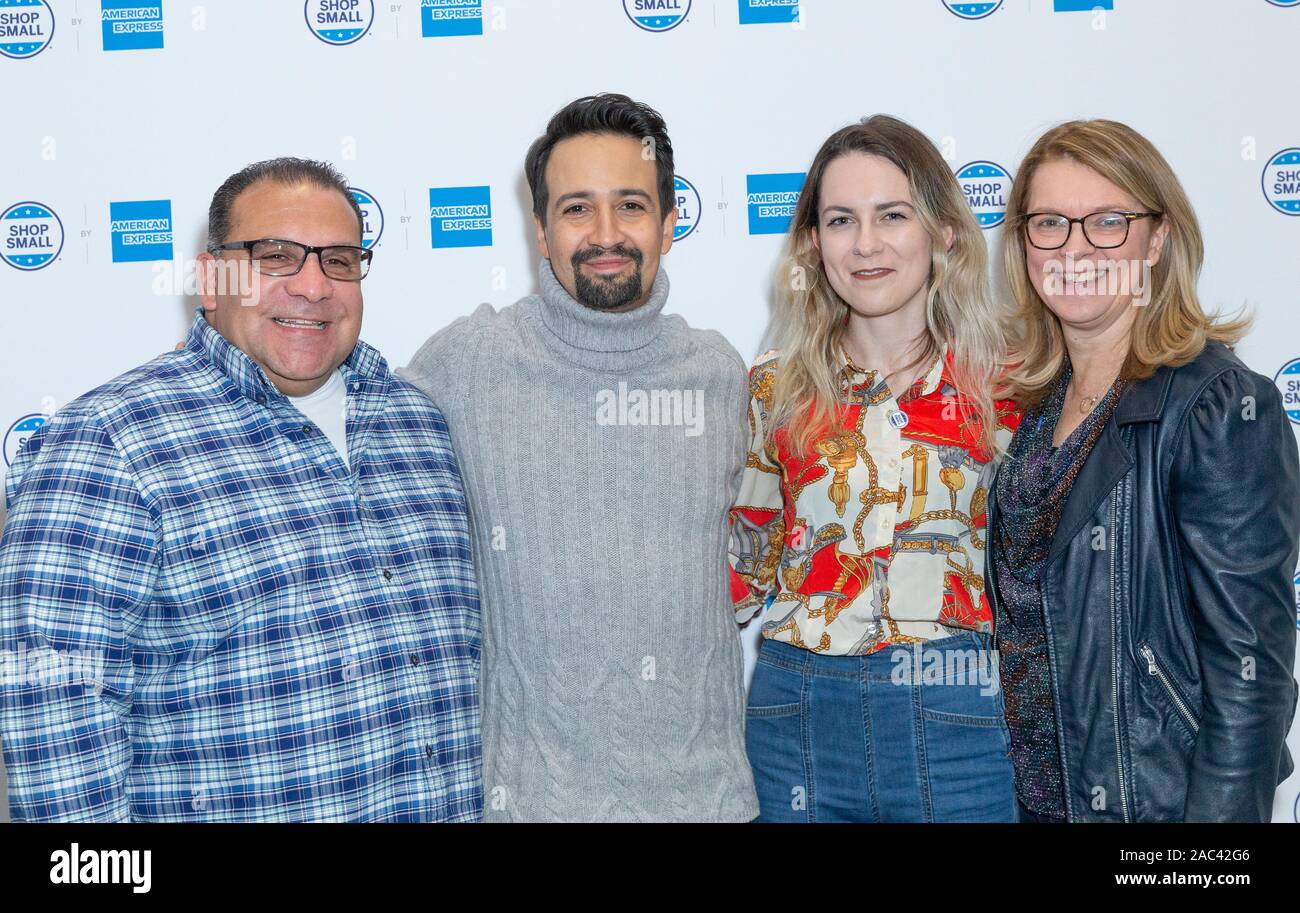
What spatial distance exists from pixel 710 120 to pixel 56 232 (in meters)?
1.72

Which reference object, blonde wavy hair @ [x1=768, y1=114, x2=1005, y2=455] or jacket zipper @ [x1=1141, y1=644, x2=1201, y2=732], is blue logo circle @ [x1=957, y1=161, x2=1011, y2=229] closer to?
blonde wavy hair @ [x1=768, y1=114, x2=1005, y2=455]

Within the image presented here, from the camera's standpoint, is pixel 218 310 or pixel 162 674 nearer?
pixel 162 674

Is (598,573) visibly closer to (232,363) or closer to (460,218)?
(232,363)

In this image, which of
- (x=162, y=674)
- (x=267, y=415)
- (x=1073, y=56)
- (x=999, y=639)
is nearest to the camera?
(x=162, y=674)

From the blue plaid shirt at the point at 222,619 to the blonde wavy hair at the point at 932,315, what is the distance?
78cm

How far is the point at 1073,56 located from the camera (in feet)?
8.97

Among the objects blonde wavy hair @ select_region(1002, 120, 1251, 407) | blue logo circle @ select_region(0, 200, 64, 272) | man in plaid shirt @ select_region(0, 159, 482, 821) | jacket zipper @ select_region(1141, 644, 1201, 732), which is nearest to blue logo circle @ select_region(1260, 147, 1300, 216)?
blonde wavy hair @ select_region(1002, 120, 1251, 407)

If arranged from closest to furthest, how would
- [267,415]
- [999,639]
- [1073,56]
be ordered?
1. [267,415]
2. [999,639]
3. [1073,56]

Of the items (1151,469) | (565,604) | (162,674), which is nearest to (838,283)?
(1151,469)

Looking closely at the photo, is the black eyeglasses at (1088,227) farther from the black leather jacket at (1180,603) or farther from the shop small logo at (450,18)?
the shop small logo at (450,18)

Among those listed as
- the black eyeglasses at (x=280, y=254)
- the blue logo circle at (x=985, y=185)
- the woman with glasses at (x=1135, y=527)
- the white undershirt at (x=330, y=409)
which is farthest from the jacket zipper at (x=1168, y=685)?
the black eyeglasses at (x=280, y=254)

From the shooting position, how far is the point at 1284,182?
8.98ft
